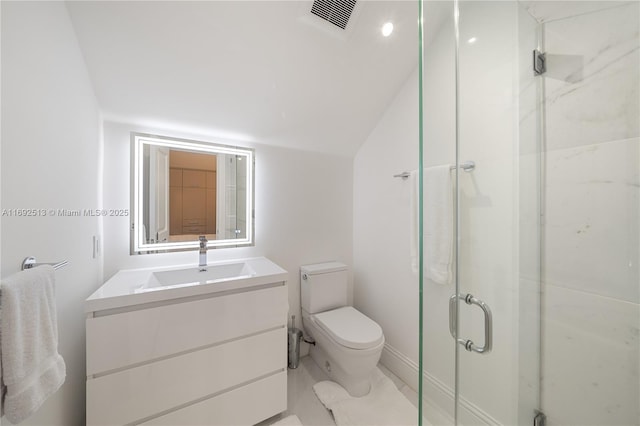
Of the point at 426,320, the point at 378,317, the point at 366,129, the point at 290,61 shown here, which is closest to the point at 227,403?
the point at 426,320

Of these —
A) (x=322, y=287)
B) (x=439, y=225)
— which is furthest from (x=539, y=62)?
(x=322, y=287)

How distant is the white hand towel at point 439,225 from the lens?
0.97 m

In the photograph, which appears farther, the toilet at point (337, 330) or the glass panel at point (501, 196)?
the toilet at point (337, 330)

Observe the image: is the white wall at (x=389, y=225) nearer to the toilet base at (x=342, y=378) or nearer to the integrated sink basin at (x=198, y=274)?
the toilet base at (x=342, y=378)

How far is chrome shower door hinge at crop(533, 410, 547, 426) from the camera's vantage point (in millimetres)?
941

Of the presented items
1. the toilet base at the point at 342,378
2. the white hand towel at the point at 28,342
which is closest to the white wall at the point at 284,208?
the toilet base at the point at 342,378

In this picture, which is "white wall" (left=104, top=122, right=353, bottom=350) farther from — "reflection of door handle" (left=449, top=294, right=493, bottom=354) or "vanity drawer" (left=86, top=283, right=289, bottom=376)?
"reflection of door handle" (left=449, top=294, right=493, bottom=354)

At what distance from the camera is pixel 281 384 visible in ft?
4.54

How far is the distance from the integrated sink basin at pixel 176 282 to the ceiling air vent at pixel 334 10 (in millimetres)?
1462

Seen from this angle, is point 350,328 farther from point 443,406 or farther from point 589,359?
point 589,359

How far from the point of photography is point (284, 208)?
1.95m

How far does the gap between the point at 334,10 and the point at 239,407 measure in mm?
2199

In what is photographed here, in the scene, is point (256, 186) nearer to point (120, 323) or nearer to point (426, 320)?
point (120, 323)

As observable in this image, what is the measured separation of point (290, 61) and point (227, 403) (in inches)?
77.1
